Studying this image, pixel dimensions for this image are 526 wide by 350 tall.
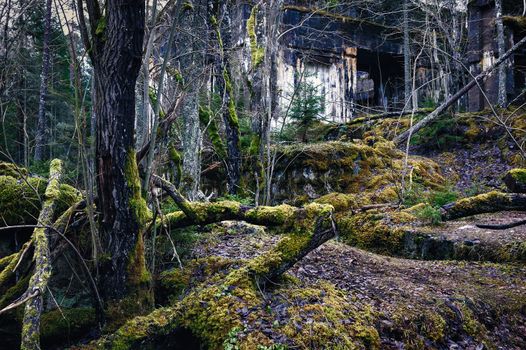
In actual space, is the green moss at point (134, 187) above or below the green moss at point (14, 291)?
above

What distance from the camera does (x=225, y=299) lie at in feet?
11.1

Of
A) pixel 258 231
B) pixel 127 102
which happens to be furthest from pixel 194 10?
pixel 127 102

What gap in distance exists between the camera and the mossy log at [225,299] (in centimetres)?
317

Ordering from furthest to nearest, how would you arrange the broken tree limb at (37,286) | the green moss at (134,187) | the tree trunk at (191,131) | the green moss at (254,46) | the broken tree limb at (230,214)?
the green moss at (254,46) < the tree trunk at (191,131) < the broken tree limb at (230,214) < the green moss at (134,187) < the broken tree limb at (37,286)

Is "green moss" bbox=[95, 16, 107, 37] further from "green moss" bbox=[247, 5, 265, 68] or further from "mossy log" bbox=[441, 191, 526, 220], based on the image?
"green moss" bbox=[247, 5, 265, 68]

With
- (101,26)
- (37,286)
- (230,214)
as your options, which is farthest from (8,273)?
(101,26)

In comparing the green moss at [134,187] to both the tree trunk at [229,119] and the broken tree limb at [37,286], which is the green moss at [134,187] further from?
the tree trunk at [229,119]

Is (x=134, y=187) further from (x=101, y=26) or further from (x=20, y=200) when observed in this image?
(x=20, y=200)

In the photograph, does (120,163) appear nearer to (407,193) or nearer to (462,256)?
(462,256)

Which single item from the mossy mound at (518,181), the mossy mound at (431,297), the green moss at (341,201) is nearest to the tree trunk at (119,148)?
the mossy mound at (431,297)

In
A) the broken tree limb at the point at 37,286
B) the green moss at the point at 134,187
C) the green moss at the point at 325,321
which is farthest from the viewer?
the green moss at the point at 134,187

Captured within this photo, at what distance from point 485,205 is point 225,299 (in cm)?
438

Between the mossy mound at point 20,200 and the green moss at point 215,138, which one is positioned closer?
the mossy mound at point 20,200

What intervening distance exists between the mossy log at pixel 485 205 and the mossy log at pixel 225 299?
3040 mm
